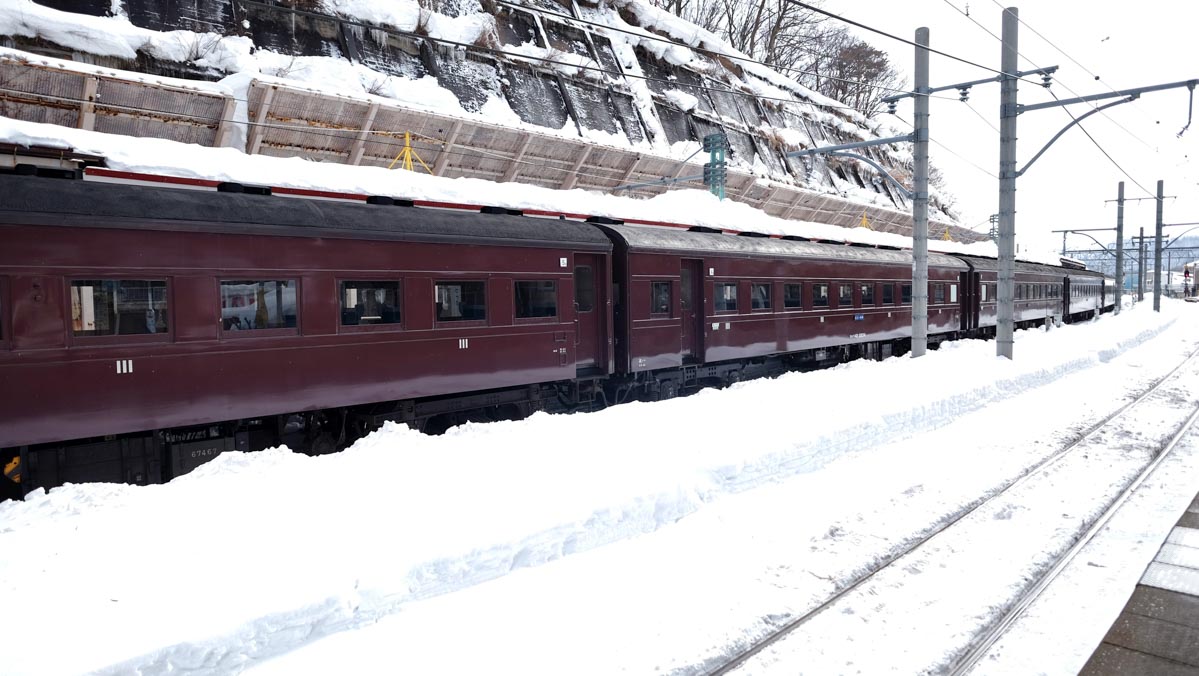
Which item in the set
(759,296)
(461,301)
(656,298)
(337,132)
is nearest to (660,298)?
(656,298)

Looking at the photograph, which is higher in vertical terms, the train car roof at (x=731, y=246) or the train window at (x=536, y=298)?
the train car roof at (x=731, y=246)

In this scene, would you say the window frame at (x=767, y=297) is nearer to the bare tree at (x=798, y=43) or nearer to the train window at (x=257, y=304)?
the train window at (x=257, y=304)

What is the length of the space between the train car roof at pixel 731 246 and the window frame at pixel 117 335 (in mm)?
7363

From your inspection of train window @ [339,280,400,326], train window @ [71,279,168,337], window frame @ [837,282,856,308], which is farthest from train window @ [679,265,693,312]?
train window @ [71,279,168,337]

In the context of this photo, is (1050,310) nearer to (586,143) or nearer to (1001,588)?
(586,143)

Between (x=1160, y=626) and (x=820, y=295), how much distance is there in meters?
13.5

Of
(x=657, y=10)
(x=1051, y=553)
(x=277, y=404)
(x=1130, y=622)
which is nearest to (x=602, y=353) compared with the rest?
(x=277, y=404)

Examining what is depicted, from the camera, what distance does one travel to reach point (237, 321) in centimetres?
798

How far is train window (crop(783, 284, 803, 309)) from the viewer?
16881 mm

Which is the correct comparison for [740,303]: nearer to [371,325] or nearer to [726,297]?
[726,297]

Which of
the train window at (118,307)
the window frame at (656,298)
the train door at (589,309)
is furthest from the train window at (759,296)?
the train window at (118,307)

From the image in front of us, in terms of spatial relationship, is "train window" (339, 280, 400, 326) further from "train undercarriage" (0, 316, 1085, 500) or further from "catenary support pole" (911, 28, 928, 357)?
"catenary support pole" (911, 28, 928, 357)

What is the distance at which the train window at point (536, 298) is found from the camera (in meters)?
11.1

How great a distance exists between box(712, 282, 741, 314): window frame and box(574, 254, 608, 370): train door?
3049 mm
